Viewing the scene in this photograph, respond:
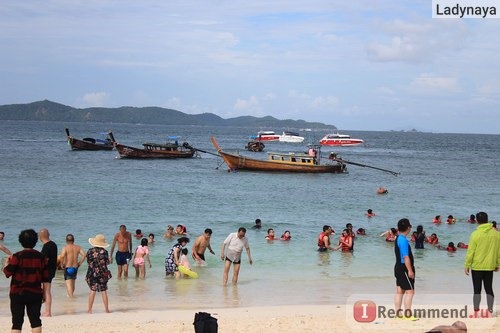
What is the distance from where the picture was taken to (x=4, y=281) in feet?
50.6

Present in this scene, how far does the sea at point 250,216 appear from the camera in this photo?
49.5ft

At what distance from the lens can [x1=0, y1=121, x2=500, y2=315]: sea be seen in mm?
15086

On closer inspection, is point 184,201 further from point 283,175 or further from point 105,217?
point 283,175

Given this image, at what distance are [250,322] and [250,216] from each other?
68.1ft

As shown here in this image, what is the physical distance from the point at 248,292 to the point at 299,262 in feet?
16.1

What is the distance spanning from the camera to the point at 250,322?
35.7 ft

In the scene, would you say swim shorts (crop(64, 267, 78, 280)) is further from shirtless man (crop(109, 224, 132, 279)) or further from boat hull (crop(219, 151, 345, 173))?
boat hull (crop(219, 151, 345, 173))

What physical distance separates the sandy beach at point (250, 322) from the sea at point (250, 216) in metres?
1.20

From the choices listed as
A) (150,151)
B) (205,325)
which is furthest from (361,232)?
(150,151)

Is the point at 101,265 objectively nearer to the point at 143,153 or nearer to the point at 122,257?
the point at 122,257

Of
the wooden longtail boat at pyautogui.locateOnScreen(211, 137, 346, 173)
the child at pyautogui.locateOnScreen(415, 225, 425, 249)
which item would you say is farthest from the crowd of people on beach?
the wooden longtail boat at pyautogui.locateOnScreen(211, 137, 346, 173)

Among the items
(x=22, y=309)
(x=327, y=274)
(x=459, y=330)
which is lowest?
(x=327, y=274)

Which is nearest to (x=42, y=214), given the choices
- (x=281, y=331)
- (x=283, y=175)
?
(x=281, y=331)

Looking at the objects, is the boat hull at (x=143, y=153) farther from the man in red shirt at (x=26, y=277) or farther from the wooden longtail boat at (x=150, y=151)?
the man in red shirt at (x=26, y=277)
